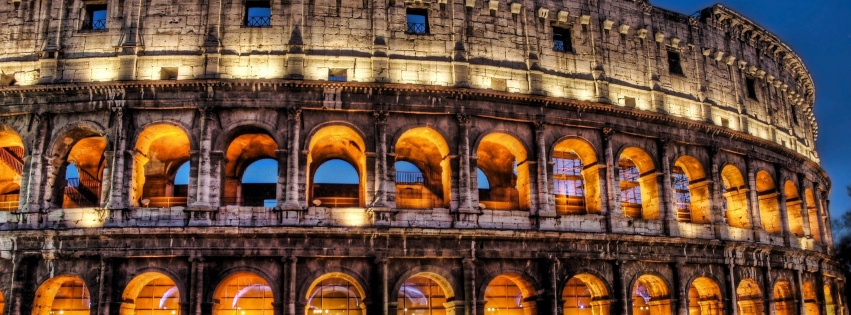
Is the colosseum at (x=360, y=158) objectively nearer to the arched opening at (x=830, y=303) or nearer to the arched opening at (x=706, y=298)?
the arched opening at (x=706, y=298)

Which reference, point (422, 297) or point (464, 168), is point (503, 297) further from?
point (464, 168)

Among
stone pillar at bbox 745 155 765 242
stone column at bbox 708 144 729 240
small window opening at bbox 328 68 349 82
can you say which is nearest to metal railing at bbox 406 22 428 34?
small window opening at bbox 328 68 349 82

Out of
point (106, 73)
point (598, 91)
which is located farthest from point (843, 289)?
point (106, 73)

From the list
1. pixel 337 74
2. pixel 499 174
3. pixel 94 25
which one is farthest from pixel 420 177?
pixel 94 25

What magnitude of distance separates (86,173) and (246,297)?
7.53 m

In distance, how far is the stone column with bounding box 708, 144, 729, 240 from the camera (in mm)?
25641

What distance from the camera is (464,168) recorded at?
73.6 ft

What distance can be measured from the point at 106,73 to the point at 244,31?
3996mm

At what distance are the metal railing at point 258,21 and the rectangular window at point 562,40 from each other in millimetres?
8912

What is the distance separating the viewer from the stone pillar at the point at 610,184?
933 inches

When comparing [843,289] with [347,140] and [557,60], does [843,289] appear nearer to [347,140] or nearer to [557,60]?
[557,60]

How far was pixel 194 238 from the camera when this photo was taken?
20625mm

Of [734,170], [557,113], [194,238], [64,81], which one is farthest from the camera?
[734,170]

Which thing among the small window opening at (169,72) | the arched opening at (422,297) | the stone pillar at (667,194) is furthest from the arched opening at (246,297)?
the stone pillar at (667,194)
